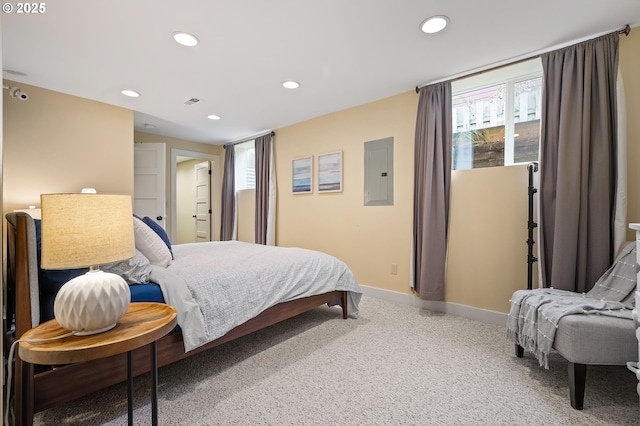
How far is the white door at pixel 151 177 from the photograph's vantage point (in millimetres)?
4426

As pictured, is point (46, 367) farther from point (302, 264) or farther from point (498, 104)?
point (498, 104)

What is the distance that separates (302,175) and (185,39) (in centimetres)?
236

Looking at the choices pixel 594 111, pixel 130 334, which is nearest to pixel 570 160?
pixel 594 111

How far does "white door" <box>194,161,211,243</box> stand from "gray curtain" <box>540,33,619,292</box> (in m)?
5.38

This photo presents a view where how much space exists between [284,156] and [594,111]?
3526mm

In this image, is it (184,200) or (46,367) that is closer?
(46,367)

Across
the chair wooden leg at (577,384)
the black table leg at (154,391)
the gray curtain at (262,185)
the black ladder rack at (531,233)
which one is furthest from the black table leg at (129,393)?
the gray curtain at (262,185)

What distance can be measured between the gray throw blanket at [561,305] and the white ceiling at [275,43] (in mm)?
1701

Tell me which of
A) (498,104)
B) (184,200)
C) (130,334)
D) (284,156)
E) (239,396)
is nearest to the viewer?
(130,334)

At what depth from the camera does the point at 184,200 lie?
6980mm

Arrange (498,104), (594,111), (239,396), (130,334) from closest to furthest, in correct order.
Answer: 1. (130,334)
2. (239,396)
3. (594,111)
4. (498,104)

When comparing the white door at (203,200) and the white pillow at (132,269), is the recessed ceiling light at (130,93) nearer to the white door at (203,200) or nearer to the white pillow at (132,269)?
the white pillow at (132,269)

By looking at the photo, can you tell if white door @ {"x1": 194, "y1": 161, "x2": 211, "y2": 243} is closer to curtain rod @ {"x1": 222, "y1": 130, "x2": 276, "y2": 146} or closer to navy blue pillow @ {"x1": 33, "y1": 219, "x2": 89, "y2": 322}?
curtain rod @ {"x1": 222, "y1": 130, "x2": 276, "y2": 146}

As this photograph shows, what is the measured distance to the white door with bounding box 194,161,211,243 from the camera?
5.95 metres
